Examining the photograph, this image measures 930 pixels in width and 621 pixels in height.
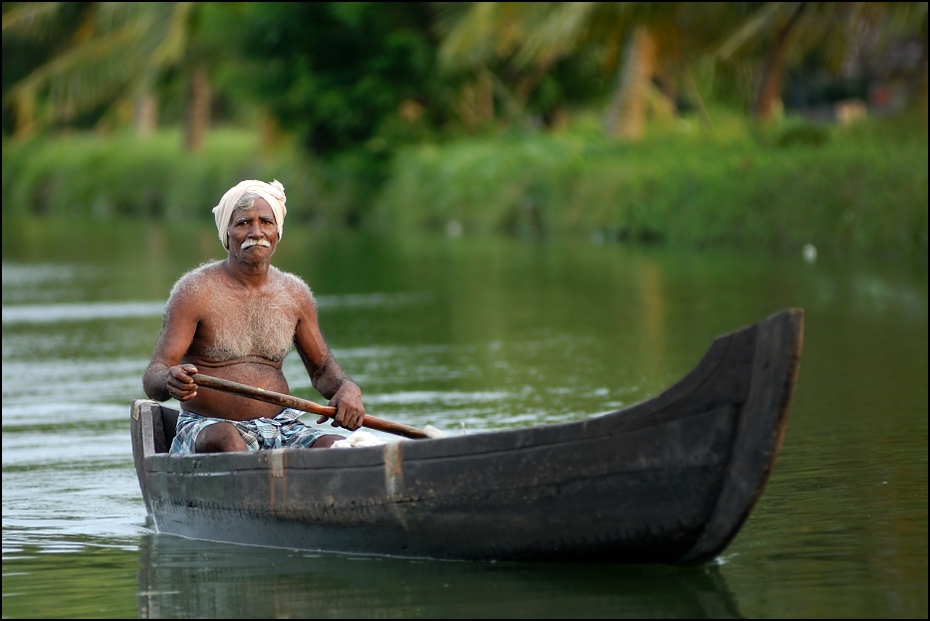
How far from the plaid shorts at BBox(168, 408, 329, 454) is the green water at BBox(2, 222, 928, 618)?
43 cm

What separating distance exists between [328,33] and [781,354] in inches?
1113

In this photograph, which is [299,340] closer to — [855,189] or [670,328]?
[670,328]

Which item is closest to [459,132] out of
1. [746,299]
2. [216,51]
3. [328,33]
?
[328,33]

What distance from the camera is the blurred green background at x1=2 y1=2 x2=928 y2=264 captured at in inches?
837

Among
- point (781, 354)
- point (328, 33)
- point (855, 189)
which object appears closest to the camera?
point (781, 354)

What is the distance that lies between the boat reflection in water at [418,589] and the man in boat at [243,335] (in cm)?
56

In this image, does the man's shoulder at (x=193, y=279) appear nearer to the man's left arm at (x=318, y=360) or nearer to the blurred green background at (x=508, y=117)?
the man's left arm at (x=318, y=360)

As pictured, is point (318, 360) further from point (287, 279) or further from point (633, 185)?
point (633, 185)

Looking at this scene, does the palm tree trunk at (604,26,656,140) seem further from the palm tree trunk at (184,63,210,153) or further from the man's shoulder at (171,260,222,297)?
the man's shoulder at (171,260,222,297)

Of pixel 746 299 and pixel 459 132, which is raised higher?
pixel 459 132

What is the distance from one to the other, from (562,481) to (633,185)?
1961 centimetres

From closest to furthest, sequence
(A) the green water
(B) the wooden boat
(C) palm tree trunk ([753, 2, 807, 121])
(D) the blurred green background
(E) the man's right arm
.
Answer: (B) the wooden boat
(A) the green water
(E) the man's right arm
(C) palm tree trunk ([753, 2, 807, 121])
(D) the blurred green background

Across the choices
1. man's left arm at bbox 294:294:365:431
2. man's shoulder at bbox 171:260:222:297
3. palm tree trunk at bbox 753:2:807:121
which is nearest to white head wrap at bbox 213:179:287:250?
man's shoulder at bbox 171:260:222:297

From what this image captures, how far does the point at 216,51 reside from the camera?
36.1m
